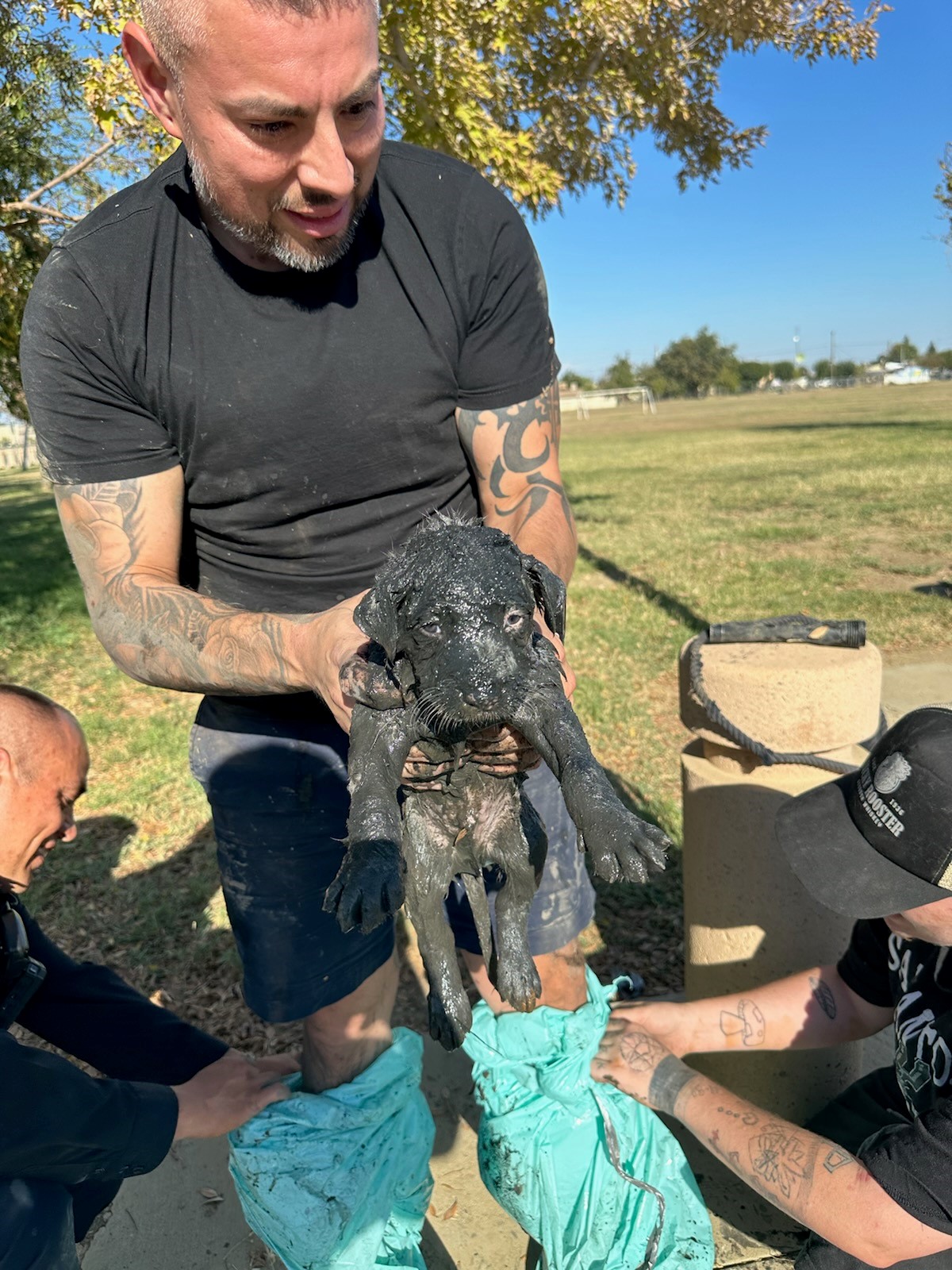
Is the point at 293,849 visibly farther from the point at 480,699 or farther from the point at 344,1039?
the point at 480,699

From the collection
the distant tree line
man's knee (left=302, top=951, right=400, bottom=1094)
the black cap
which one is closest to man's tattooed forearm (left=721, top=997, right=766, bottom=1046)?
the black cap

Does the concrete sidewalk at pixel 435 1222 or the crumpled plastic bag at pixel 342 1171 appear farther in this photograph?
the concrete sidewalk at pixel 435 1222

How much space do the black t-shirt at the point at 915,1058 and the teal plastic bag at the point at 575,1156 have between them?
0.63 metres

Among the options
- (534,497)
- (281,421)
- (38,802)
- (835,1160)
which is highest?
(281,421)

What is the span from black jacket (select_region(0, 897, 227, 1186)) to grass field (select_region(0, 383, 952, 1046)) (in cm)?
128

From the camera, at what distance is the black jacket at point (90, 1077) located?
2.36 m

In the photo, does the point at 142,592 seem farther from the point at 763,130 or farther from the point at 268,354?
the point at 763,130

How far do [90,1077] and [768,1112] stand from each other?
215 centimetres

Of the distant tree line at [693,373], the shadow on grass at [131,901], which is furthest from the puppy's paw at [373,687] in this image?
the distant tree line at [693,373]

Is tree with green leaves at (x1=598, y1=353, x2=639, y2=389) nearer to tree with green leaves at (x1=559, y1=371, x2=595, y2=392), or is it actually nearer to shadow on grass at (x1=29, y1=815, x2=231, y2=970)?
tree with green leaves at (x1=559, y1=371, x2=595, y2=392)

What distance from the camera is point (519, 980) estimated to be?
212 cm

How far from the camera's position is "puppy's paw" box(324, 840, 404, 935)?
1.62 meters

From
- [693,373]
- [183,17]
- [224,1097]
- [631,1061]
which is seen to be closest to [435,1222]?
[224,1097]

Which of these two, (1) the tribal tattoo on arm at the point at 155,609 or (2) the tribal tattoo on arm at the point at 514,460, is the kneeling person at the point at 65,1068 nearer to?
(1) the tribal tattoo on arm at the point at 155,609
